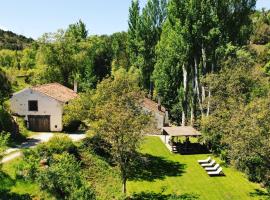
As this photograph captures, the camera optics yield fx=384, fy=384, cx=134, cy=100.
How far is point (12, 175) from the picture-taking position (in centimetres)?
2983

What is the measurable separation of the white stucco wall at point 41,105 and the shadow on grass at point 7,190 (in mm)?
17426

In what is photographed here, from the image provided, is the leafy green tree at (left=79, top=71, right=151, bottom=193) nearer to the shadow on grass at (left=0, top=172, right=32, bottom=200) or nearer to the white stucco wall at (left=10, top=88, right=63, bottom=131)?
the shadow on grass at (left=0, top=172, right=32, bottom=200)

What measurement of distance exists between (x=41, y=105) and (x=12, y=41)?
9680 cm

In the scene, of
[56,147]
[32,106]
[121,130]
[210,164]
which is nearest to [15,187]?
[56,147]

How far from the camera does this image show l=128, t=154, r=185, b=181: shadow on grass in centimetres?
3425

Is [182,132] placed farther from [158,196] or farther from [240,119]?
[240,119]

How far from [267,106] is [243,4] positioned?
20.3 metres

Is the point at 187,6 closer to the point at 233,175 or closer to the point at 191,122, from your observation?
the point at 191,122

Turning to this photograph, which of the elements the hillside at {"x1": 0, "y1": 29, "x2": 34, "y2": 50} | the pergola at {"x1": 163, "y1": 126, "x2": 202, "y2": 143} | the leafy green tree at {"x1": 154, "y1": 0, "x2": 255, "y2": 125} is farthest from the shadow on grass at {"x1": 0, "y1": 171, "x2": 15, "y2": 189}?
the hillside at {"x1": 0, "y1": 29, "x2": 34, "y2": 50}

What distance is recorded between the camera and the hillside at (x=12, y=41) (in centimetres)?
12278

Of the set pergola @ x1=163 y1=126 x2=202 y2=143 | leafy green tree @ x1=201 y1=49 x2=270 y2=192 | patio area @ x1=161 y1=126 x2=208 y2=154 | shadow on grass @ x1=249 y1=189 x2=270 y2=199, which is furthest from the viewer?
patio area @ x1=161 y1=126 x2=208 y2=154

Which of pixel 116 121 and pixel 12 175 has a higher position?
pixel 116 121

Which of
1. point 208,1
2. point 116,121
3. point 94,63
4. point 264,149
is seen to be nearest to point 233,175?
point 264,149

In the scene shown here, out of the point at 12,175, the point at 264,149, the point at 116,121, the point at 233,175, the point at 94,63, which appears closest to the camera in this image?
the point at 264,149
